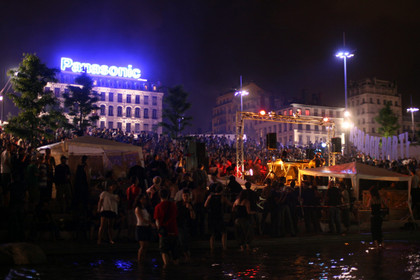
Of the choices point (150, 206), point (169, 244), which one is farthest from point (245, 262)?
point (150, 206)

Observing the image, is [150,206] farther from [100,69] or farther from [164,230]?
[100,69]

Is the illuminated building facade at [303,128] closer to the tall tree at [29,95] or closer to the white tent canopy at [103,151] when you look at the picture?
the tall tree at [29,95]

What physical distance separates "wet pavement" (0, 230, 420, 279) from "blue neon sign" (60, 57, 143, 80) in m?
72.2

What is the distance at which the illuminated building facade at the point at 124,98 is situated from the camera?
90175 millimetres

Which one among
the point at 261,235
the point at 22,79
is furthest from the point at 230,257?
the point at 22,79

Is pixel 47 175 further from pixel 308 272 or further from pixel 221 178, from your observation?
pixel 308 272

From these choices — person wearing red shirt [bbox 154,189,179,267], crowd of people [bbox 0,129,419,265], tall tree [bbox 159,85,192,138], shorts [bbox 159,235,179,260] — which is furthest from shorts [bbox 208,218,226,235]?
tall tree [bbox 159,85,192,138]

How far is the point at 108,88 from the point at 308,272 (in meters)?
89.2

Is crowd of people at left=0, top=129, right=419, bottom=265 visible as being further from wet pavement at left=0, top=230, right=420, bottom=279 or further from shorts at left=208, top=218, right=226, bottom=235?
wet pavement at left=0, top=230, right=420, bottom=279

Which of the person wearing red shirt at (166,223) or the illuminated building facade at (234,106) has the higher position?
the illuminated building facade at (234,106)

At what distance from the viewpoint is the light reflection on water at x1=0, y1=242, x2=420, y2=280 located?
898cm

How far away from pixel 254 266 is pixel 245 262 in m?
0.64

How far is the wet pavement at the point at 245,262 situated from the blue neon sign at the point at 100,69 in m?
72.2

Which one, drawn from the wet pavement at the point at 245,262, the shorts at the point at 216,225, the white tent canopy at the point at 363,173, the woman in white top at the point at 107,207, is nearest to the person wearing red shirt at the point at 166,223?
the wet pavement at the point at 245,262
